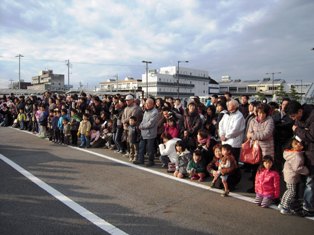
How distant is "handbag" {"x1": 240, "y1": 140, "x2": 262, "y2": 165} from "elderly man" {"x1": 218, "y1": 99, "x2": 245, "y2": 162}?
0.19 meters

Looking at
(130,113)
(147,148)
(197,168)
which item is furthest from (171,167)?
(130,113)

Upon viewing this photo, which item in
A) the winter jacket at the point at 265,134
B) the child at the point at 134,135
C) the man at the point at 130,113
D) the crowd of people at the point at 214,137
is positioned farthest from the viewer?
the man at the point at 130,113

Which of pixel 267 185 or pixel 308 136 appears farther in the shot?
pixel 267 185

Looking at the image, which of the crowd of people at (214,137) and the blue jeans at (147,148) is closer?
the crowd of people at (214,137)

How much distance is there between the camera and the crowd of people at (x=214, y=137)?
4777 mm

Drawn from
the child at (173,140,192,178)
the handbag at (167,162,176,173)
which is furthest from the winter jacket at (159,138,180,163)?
the child at (173,140,192,178)

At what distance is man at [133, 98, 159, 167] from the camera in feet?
25.6

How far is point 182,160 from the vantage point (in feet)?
22.5

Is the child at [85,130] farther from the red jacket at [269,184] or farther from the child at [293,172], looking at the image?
the child at [293,172]

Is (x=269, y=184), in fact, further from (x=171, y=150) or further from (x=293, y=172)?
(x=171, y=150)

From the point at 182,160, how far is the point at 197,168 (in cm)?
46

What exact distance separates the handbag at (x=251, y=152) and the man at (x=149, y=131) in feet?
8.57

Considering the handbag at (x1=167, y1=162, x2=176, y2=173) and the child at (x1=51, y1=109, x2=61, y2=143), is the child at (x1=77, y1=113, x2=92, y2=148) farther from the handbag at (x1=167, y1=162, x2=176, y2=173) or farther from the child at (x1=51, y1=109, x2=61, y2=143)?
the handbag at (x1=167, y1=162, x2=176, y2=173)

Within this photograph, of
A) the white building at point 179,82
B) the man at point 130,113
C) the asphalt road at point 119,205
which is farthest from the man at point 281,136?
the white building at point 179,82
